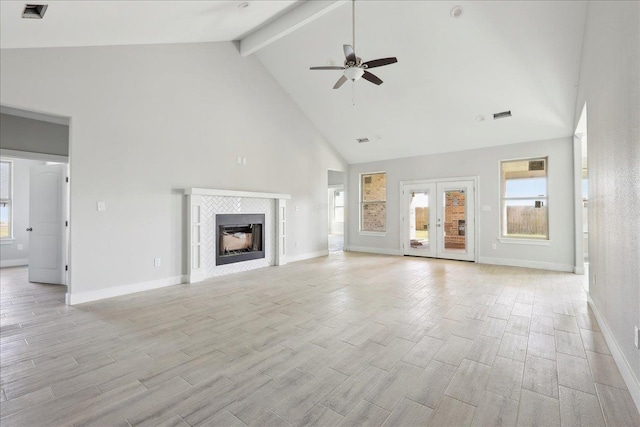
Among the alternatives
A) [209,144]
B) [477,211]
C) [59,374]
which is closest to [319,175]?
[209,144]

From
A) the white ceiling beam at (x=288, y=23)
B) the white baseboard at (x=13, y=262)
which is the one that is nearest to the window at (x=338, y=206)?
the white ceiling beam at (x=288, y=23)

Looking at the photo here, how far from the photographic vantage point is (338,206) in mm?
15016

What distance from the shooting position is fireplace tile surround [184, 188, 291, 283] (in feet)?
17.0

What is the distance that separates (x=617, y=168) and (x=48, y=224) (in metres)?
7.69

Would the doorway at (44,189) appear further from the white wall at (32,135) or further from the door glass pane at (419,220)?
the door glass pane at (419,220)

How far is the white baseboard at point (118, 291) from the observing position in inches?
157

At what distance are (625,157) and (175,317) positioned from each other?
4.32 meters


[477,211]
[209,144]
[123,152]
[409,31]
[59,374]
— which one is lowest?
[59,374]

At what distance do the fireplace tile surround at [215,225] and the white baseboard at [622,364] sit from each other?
523cm

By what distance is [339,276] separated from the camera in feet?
18.3

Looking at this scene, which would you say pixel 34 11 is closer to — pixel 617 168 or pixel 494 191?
pixel 617 168

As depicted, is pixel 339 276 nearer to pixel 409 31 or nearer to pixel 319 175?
pixel 319 175

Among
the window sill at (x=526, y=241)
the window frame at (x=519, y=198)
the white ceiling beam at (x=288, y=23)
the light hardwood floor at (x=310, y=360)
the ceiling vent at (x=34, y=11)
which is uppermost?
the white ceiling beam at (x=288, y=23)

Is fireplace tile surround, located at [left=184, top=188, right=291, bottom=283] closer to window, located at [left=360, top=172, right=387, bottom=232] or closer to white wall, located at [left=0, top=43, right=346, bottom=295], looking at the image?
white wall, located at [left=0, top=43, right=346, bottom=295]
